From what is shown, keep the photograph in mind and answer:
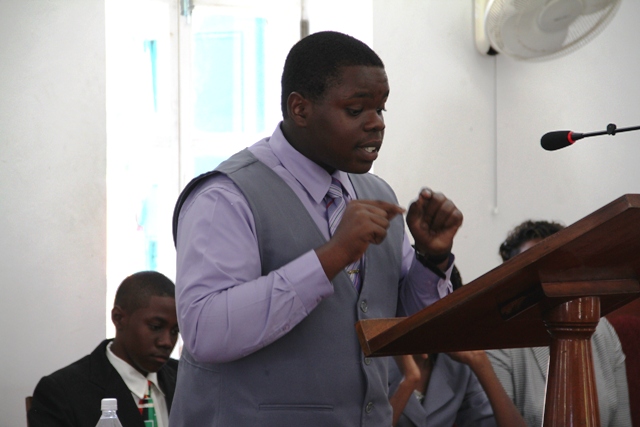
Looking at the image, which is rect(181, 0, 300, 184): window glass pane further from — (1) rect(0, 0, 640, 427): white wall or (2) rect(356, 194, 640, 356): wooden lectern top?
(2) rect(356, 194, 640, 356): wooden lectern top

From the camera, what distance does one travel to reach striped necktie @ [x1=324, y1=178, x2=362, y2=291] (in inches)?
58.5

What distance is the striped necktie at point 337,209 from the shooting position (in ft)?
4.88

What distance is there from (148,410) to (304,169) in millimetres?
1339

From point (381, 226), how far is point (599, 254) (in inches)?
16.9

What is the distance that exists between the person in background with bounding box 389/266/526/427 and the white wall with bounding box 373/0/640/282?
127 cm

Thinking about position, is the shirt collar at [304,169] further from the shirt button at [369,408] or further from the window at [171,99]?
the window at [171,99]

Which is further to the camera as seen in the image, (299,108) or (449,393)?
(449,393)

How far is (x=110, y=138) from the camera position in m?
3.41

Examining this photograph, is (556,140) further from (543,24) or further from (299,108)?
(543,24)

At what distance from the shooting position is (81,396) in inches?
93.6

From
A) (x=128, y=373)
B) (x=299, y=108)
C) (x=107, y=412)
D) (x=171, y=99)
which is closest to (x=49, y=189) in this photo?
(x=171, y=99)

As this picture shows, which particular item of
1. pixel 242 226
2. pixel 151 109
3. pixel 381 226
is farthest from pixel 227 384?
pixel 151 109

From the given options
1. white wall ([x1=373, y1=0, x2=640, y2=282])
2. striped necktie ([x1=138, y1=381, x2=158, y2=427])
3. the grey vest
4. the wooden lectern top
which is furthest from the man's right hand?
white wall ([x1=373, y1=0, x2=640, y2=282])

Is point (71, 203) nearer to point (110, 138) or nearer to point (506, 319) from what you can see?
point (110, 138)
